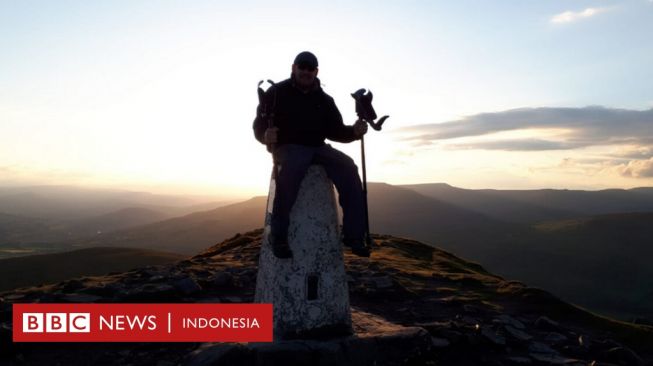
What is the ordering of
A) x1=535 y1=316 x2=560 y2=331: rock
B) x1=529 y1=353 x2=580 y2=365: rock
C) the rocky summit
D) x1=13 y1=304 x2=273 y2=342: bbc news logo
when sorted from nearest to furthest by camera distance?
the rocky summit < x1=13 y1=304 x2=273 y2=342: bbc news logo < x1=529 y1=353 x2=580 y2=365: rock < x1=535 y1=316 x2=560 y2=331: rock

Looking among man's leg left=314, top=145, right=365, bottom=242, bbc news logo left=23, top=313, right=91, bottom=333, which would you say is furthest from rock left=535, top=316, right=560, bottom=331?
bbc news logo left=23, top=313, right=91, bottom=333

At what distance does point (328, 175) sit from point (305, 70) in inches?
60.0

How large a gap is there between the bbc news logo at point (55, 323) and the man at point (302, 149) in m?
4.29

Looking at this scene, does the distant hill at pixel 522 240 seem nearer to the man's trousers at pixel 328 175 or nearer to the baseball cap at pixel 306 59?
the man's trousers at pixel 328 175

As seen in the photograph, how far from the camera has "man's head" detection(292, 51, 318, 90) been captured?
6.43 m

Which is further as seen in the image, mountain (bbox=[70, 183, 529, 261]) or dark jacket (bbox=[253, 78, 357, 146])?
mountain (bbox=[70, 183, 529, 261])

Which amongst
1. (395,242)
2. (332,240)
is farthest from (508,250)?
(332,240)

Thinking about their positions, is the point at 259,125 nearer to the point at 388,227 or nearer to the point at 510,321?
the point at 510,321

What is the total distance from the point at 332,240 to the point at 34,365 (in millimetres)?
5004

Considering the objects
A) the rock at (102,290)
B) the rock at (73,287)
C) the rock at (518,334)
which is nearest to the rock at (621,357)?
the rock at (518,334)

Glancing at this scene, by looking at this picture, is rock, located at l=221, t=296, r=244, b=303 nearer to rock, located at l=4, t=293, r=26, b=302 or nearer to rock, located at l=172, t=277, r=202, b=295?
rock, located at l=172, t=277, r=202, b=295

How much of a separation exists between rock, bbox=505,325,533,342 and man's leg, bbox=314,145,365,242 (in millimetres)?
4746

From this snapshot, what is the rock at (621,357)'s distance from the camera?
8445 mm

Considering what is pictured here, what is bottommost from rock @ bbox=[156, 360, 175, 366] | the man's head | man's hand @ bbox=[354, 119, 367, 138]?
rock @ bbox=[156, 360, 175, 366]
